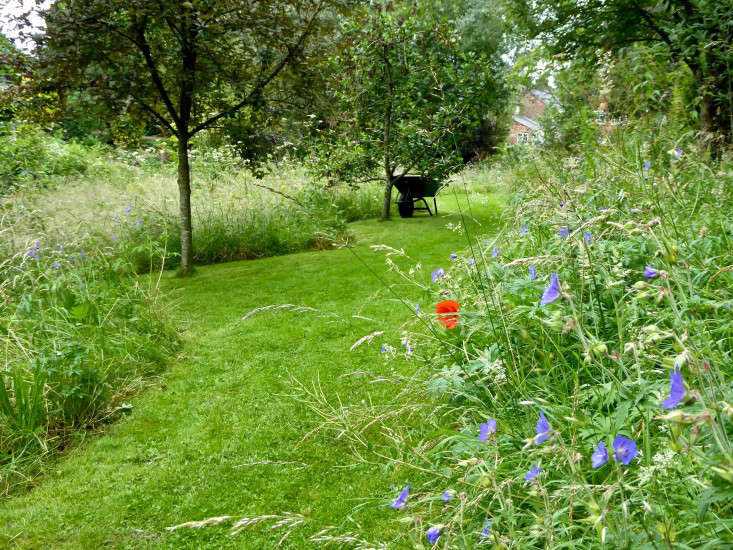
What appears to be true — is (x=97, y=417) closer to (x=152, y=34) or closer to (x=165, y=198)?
(x=152, y=34)

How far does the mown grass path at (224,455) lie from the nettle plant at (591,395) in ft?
1.36

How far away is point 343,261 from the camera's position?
6.00 m

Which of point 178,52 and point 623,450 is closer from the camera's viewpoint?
point 623,450

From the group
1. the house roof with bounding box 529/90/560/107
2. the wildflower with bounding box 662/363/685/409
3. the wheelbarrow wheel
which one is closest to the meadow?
the wildflower with bounding box 662/363/685/409

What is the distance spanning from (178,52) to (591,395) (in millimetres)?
5188

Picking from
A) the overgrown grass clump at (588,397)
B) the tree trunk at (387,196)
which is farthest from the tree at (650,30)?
the tree trunk at (387,196)

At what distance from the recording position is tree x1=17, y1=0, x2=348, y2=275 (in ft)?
14.5

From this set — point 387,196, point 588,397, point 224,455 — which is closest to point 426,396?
point 588,397

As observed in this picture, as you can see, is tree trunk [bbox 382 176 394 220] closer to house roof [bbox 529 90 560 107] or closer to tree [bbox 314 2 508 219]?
tree [bbox 314 2 508 219]

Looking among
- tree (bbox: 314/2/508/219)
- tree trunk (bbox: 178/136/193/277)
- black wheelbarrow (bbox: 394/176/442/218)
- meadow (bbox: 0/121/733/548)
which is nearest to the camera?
meadow (bbox: 0/121/733/548)

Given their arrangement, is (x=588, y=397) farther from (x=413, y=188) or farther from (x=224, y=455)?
(x=413, y=188)

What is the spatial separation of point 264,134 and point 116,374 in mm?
3673

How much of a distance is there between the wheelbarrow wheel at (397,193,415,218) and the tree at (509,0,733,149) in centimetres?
353

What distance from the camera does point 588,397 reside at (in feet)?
4.86
